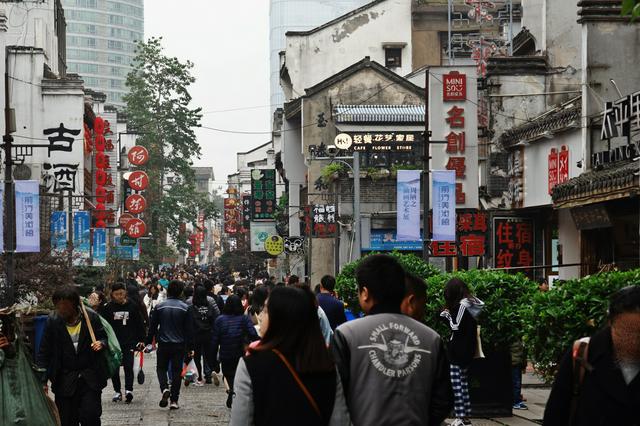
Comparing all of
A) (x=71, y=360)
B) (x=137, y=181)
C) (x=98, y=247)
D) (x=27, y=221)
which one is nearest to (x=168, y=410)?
(x=71, y=360)

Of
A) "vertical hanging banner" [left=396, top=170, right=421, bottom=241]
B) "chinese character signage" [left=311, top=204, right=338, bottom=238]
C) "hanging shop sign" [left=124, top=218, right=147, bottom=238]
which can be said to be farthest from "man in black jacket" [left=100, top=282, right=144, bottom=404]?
"hanging shop sign" [left=124, top=218, right=147, bottom=238]

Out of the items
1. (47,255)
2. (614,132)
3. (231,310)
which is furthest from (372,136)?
(231,310)

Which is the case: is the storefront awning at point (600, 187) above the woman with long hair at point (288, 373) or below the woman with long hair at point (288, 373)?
above

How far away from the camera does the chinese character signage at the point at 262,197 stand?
63.5 m

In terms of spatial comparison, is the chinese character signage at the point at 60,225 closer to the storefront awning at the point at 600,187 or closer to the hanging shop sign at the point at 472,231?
the hanging shop sign at the point at 472,231

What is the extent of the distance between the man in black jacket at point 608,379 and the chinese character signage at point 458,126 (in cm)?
2499

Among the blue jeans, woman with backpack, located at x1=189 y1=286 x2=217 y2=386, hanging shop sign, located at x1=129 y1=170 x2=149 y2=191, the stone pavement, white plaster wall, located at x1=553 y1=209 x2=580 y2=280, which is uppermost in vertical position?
hanging shop sign, located at x1=129 y1=170 x2=149 y2=191

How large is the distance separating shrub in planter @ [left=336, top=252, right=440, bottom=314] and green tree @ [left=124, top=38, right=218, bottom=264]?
55366 mm

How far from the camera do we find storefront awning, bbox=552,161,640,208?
65.3ft

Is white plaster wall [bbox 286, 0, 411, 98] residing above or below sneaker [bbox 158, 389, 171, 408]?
above

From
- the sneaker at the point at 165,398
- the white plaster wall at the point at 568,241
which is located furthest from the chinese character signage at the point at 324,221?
the sneaker at the point at 165,398

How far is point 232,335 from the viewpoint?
1642 cm

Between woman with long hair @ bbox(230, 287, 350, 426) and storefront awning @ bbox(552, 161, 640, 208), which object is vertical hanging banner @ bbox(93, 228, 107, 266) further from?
woman with long hair @ bbox(230, 287, 350, 426)

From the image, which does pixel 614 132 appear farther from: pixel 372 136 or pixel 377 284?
pixel 372 136
